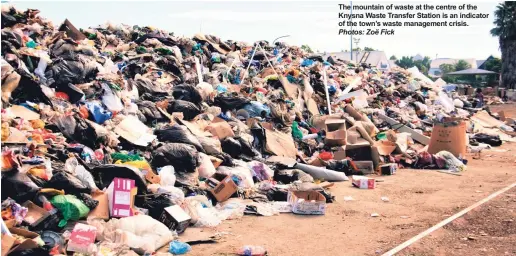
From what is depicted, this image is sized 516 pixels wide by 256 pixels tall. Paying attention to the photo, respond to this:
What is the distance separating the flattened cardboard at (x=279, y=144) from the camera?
7.37 metres

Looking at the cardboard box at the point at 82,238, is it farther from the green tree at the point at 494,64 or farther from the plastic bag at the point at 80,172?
the green tree at the point at 494,64

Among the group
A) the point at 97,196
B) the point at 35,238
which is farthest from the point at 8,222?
the point at 97,196

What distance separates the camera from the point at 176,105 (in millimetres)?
7172

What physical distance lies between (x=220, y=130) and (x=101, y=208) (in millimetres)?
2717

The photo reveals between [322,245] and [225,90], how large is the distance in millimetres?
4696

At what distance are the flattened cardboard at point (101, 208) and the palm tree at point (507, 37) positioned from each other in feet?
108

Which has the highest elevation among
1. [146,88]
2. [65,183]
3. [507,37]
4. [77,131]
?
[507,37]

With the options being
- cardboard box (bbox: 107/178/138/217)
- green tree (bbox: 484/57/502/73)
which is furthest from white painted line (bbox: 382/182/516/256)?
green tree (bbox: 484/57/502/73)

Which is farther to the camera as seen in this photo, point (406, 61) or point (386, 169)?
point (406, 61)

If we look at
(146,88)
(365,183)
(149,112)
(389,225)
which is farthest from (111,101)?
(389,225)

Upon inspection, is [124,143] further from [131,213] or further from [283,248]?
[283,248]

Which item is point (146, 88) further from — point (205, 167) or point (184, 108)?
point (205, 167)

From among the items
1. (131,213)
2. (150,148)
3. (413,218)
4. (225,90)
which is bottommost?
(413,218)

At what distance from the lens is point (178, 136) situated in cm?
615
